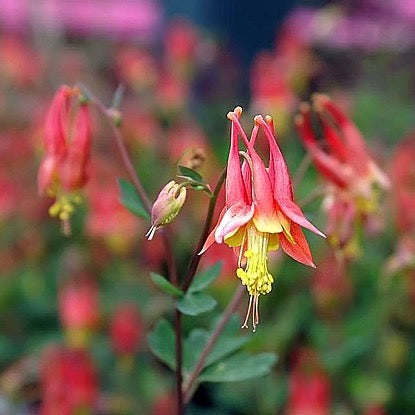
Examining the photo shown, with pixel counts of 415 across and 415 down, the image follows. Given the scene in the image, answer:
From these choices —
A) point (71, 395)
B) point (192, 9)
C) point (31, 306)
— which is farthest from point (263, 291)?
point (192, 9)

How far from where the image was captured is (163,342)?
1255 millimetres

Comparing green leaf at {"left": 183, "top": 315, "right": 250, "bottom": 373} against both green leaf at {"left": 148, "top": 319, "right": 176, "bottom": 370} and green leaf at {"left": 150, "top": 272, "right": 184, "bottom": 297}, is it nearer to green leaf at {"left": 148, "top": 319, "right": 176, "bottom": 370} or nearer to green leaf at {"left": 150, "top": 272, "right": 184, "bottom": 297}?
green leaf at {"left": 148, "top": 319, "right": 176, "bottom": 370}

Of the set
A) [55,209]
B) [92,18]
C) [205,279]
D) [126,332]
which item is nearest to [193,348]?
[205,279]

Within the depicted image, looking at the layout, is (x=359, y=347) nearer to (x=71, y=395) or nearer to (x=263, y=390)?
(x=263, y=390)

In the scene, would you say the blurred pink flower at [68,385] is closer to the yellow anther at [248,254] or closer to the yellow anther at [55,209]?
the yellow anther at [55,209]

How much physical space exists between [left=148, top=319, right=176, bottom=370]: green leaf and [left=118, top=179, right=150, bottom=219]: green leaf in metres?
0.14

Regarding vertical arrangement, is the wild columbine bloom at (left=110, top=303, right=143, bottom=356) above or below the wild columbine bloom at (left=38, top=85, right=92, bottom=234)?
below

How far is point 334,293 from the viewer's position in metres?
2.42

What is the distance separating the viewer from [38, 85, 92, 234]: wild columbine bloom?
133cm

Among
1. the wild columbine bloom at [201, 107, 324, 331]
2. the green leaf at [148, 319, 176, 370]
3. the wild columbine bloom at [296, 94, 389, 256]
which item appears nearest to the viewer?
the wild columbine bloom at [201, 107, 324, 331]

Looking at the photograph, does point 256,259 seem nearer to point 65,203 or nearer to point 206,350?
point 206,350

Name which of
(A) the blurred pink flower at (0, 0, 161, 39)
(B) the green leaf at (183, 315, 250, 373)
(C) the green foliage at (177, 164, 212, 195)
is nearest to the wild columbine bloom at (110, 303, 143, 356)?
(B) the green leaf at (183, 315, 250, 373)

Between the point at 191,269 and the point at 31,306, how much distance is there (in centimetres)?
159

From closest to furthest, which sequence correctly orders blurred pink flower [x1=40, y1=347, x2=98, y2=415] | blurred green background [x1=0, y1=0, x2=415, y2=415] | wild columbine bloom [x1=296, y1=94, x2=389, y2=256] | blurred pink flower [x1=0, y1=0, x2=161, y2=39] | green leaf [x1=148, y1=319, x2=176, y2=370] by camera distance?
green leaf [x1=148, y1=319, x2=176, y2=370]
wild columbine bloom [x1=296, y1=94, x2=389, y2=256]
blurred pink flower [x1=40, y1=347, x2=98, y2=415]
blurred green background [x1=0, y1=0, x2=415, y2=415]
blurred pink flower [x1=0, y1=0, x2=161, y2=39]
